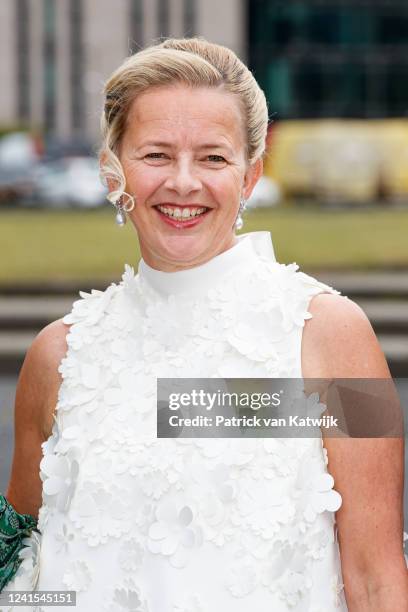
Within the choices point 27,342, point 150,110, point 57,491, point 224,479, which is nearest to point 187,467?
point 224,479

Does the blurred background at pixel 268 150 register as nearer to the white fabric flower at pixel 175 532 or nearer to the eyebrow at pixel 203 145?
the eyebrow at pixel 203 145

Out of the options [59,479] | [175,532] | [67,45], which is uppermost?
[67,45]

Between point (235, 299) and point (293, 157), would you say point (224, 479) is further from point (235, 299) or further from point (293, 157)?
point (293, 157)

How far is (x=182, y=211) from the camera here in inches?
75.9

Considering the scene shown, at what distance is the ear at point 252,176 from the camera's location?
200cm

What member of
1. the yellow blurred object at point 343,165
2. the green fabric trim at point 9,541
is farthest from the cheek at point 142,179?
the yellow blurred object at point 343,165

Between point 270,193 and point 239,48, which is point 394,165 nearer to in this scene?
point 270,193

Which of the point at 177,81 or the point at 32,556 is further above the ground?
the point at 177,81

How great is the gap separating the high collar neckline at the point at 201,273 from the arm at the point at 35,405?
0.68 ft

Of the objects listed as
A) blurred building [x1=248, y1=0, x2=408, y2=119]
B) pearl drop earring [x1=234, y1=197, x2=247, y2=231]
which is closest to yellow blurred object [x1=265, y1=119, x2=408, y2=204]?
pearl drop earring [x1=234, y1=197, x2=247, y2=231]

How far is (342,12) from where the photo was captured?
186ft

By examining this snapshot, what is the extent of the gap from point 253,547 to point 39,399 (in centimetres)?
48

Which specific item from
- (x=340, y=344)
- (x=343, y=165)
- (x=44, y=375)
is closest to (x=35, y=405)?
(x=44, y=375)

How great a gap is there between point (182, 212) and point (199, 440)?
36cm
